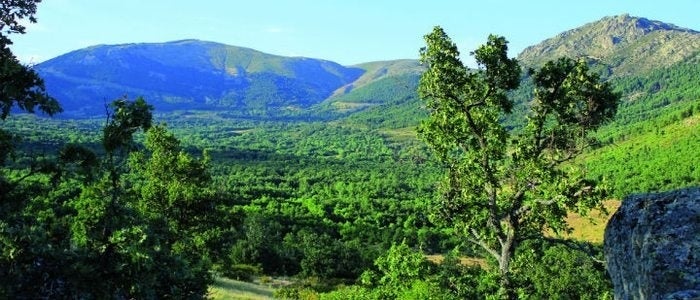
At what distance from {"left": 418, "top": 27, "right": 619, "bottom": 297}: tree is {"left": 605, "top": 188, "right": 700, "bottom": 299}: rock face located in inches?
359

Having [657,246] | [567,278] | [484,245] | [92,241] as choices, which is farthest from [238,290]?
[657,246]

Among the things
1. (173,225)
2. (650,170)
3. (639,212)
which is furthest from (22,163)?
(650,170)

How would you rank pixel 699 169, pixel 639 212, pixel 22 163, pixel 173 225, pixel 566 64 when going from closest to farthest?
pixel 639 212
pixel 566 64
pixel 173 225
pixel 22 163
pixel 699 169

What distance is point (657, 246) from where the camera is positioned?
6.95 m

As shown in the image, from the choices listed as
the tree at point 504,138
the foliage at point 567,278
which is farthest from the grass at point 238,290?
the tree at point 504,138

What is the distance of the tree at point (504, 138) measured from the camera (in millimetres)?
17516

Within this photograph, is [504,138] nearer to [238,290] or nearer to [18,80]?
[18,80]

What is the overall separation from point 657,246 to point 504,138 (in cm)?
1093

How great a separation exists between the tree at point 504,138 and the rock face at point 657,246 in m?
9.12

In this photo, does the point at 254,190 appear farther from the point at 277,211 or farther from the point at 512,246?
the point at 512,246

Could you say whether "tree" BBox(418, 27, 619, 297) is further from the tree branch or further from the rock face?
the rock face

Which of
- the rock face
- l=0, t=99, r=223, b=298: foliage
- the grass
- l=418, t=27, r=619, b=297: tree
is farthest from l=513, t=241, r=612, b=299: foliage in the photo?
the rock face

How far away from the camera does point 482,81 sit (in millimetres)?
17953

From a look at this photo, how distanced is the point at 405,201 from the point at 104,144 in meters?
127
